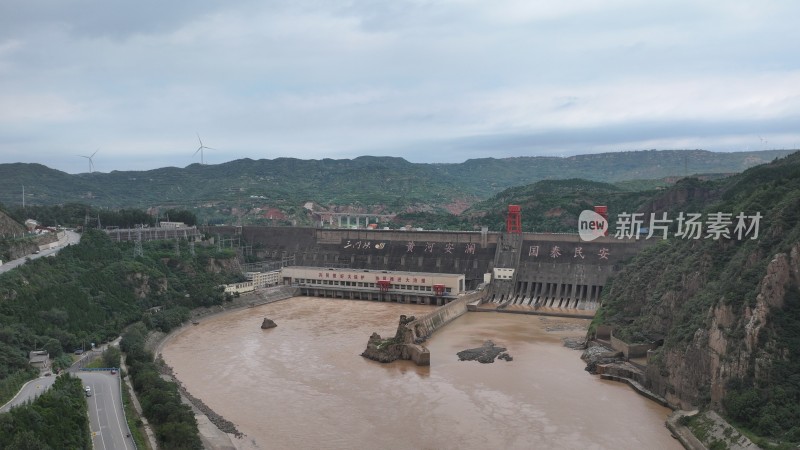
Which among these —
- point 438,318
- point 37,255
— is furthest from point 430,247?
point 37,255

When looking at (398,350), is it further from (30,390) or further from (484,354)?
(30,390)

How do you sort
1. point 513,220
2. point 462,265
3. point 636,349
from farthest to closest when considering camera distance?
1. point 513,220
2. point 462,265
3. point 636,349

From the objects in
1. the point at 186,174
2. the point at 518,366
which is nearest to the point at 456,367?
the point at 518,366

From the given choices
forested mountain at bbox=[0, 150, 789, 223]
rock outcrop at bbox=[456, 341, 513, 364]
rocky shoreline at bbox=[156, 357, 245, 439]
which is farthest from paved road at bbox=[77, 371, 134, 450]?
forested mountain at bbox=[0, 150, 789, 223]

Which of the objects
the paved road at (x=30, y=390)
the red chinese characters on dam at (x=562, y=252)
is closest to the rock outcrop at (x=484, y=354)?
the paved road at (x=30, y=390)

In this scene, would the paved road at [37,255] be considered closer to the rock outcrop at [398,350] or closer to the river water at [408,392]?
the river water at [408,392]

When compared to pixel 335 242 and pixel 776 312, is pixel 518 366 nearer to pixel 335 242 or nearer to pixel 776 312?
pixel 776 312
